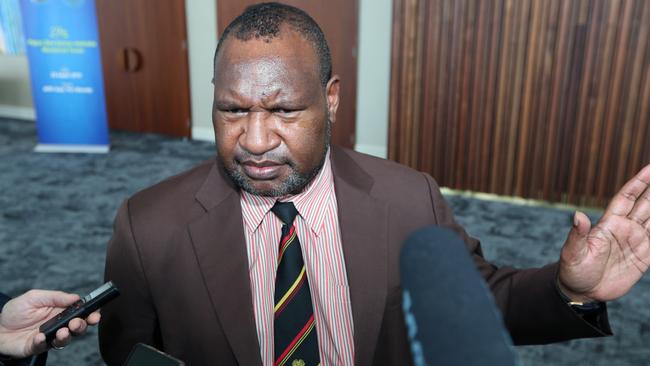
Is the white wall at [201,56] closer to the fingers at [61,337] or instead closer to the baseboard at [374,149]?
the baseboard at [374,149]

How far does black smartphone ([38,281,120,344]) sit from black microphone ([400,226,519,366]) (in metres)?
0.62

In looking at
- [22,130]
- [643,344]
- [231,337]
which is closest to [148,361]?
[231,337]

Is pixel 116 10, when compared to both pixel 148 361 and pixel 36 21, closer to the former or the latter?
pixel 36 21

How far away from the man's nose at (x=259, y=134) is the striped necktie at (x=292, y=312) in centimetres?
19

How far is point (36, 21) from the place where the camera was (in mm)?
5176

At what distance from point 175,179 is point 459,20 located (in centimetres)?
323

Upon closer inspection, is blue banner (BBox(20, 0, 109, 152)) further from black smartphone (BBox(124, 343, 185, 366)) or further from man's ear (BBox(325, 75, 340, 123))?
black smartphone (BBox(124, 343, 185, 366))

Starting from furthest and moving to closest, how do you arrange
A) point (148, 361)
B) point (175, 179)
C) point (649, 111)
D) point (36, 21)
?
point (36, 21)
point (649, 111)
point (175, 179)
point (148, 361)

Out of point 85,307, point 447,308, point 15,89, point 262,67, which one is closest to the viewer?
point 447,308

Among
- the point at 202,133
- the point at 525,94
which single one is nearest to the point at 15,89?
the point at 202,133

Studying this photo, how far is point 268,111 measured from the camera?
106 centimetres

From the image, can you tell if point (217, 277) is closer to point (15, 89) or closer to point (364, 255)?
point (364, 255)

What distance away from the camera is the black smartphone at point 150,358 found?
69 centimetres

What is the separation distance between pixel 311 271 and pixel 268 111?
1.14 ft
